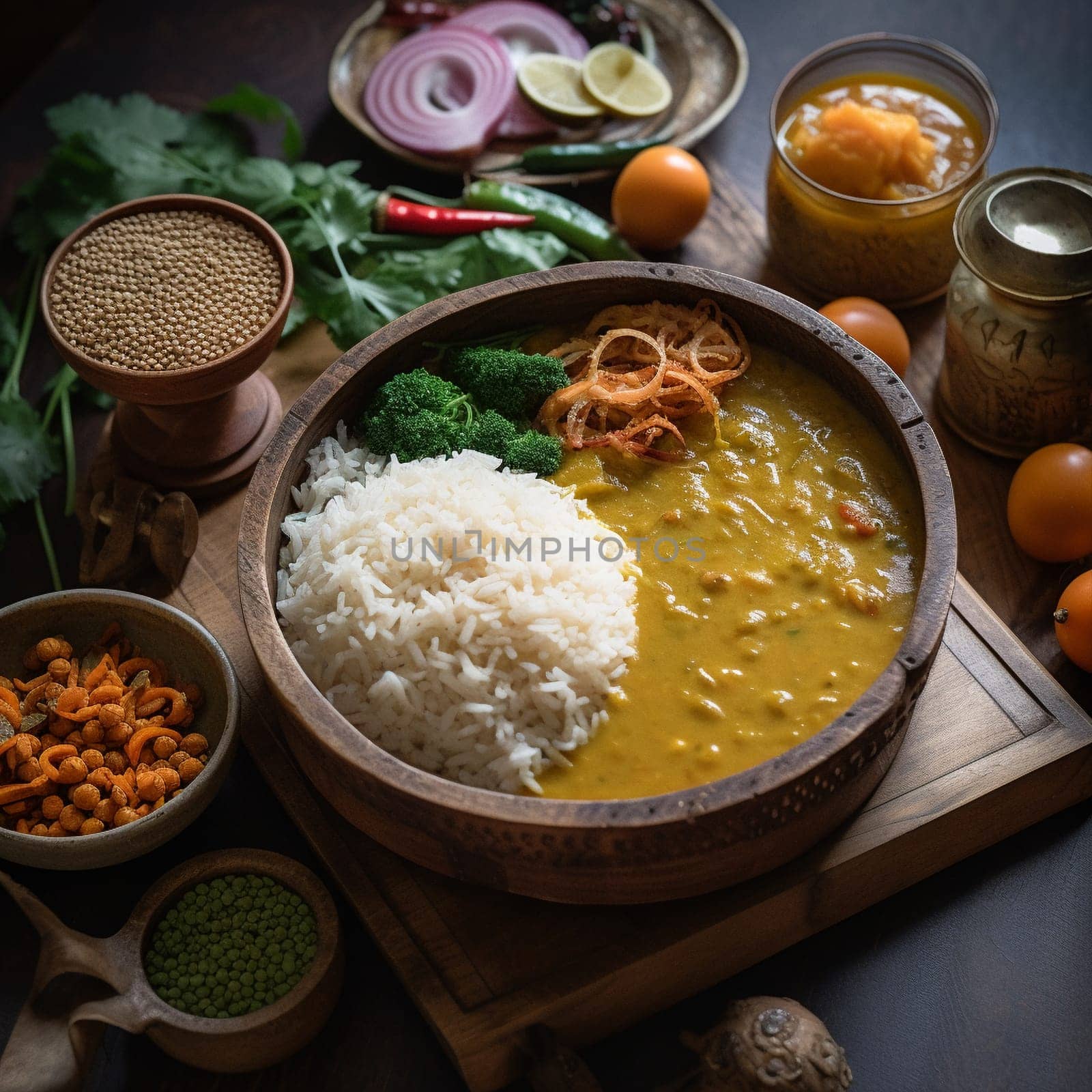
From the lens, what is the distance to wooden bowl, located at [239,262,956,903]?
2.35 meters

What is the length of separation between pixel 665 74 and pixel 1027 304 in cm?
182

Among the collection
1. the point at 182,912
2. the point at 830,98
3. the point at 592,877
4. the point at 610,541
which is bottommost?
the point at 182,912

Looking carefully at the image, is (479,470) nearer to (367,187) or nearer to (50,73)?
(367,187)

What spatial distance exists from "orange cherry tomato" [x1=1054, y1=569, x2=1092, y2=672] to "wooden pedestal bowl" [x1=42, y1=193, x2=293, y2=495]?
7.21ft

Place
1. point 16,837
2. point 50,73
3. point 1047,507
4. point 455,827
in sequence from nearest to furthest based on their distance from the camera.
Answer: point 455,827 < point 16,837 < point 1047,507 < point 50,73

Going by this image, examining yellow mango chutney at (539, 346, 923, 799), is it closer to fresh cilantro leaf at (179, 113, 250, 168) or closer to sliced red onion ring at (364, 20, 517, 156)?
sliced red onion ring at (364, 20, 517, 156)

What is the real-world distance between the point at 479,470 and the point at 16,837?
1.35 metres

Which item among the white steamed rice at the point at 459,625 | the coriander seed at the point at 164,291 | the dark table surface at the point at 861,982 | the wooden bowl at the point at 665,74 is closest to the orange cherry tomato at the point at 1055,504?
the dark table surface at the point at 861,982

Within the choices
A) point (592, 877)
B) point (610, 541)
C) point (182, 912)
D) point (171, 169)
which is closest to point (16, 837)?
point (182, 912)

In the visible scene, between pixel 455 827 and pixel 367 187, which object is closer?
pixel 455 827

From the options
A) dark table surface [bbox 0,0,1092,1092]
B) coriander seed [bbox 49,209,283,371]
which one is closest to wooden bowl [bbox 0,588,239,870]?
dark table surface [bbox 0,0,1092,1092]

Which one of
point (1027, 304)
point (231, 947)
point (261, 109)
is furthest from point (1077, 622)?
point (261, 109)

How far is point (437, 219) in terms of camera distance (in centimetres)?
395

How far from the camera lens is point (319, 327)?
3824 mm
